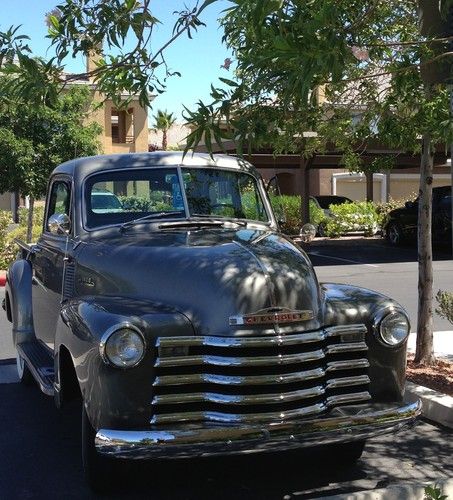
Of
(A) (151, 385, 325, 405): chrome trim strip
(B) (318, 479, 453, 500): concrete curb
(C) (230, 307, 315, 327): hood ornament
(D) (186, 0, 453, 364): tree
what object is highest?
(D) (186, 0, 453, 364): tree

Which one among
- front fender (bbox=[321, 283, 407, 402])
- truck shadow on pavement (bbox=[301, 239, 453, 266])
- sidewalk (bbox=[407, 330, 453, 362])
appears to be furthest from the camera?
truck shadow on pavement (bbox=[301, 239, 453, 266])

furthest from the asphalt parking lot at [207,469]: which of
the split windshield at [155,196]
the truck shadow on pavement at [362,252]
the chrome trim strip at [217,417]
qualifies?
the truck shadow on pavement at [362,252]

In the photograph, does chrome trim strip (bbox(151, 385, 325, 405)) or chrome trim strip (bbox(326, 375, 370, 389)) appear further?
chrome trim strip (bbox(326, 375, 370, 389))

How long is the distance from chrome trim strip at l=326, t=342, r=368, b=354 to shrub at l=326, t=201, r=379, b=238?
18.8m

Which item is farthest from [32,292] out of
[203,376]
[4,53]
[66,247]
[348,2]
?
[348,2]

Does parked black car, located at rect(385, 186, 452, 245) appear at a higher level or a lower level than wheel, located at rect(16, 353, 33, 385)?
higher

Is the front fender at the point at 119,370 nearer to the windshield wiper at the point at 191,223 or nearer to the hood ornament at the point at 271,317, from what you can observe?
the hood ornament at the point at 271,317

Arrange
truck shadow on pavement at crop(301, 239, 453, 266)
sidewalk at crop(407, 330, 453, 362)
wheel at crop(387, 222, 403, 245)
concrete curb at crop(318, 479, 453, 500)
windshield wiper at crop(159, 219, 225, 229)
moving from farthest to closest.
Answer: wheel at crop(387, 222, 403, 245)
truck shadow on pavement at crop(301, 239, 453, 266)
sidewalk at crop(407, 330, 453, 362)
windshield wiper at crop(159, 219, 225, 229)
concrete curb at crop(318, 479, 453, 500)

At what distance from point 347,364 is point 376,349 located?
0.83 ft

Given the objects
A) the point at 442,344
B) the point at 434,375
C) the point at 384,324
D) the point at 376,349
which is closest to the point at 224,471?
the point at 376,349

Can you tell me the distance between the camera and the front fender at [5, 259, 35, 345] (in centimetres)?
604

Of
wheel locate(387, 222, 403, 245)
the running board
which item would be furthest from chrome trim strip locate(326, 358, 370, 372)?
wheel locate(387, 222, 403, 245)

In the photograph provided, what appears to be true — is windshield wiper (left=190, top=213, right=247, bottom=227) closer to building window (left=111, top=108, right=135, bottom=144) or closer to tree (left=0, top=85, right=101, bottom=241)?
tree (left=0, top=85, right=101, bottom=241)

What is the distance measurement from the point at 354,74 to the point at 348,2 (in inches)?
64.8
